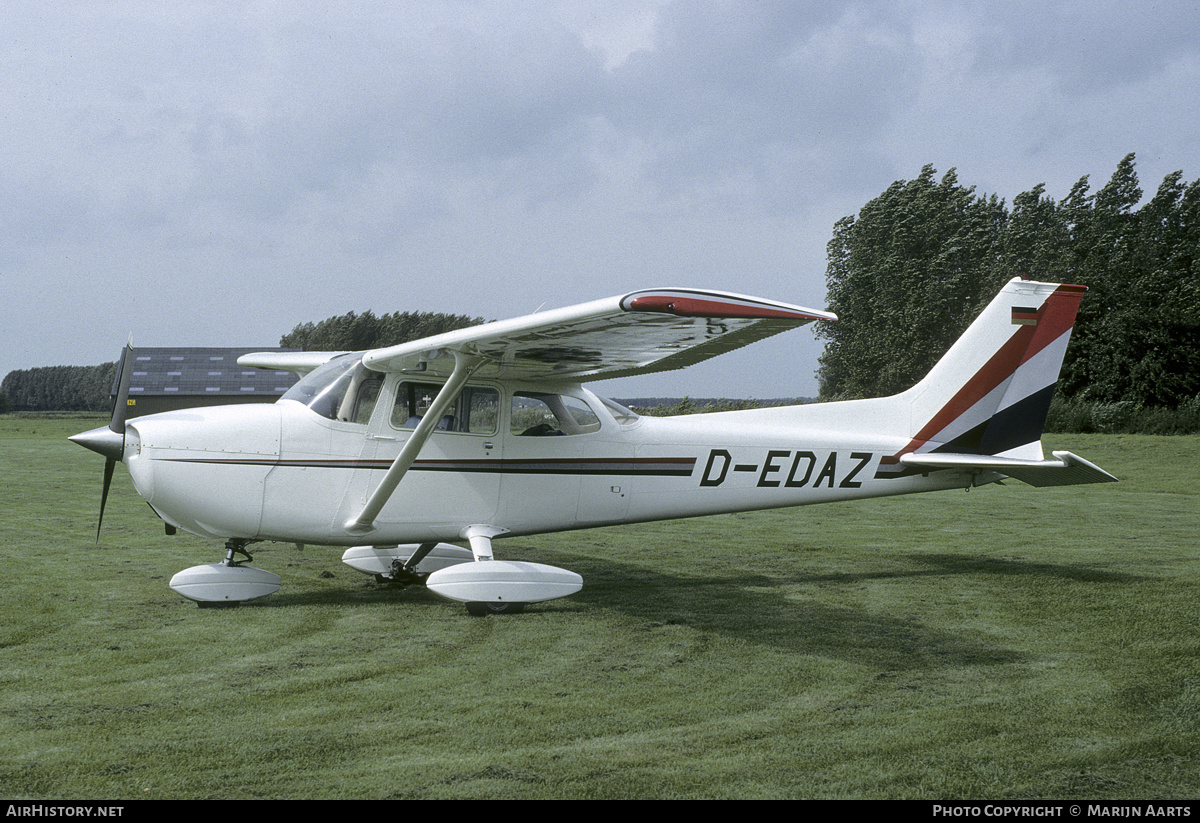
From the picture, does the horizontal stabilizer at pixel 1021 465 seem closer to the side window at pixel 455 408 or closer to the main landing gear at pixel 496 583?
the main landing gear at pixel 496 583

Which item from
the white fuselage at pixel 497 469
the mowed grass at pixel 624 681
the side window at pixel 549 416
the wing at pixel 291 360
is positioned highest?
the wing at pixel 291 360

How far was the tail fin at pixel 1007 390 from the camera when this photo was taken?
863cm

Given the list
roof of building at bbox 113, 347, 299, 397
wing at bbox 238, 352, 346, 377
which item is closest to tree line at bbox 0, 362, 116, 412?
roof of building at bbox 113, 347, 299, 397

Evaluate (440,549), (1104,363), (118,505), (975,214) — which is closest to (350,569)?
(440,549)

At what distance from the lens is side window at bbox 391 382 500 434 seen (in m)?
7.17

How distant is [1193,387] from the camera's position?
31.0 metres

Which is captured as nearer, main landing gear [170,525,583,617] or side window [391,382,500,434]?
main landing gear [170,525,583,617]

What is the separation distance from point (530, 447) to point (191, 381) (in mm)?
39091

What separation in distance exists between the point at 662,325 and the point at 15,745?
12.6 ft

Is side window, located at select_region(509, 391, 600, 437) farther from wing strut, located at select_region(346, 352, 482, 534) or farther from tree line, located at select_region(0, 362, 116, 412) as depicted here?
tree line, located at select_region(0, 362, 116, 412)

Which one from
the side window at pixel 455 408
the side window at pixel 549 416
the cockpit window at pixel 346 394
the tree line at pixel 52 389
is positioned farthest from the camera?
the tree line at pixel 52 389

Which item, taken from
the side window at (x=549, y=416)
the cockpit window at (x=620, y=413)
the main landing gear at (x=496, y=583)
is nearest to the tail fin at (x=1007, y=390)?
the cockpit window at (x=620, y=413)

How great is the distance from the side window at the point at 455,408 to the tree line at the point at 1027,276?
28.5 m

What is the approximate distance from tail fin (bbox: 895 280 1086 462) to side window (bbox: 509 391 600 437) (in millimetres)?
3234
